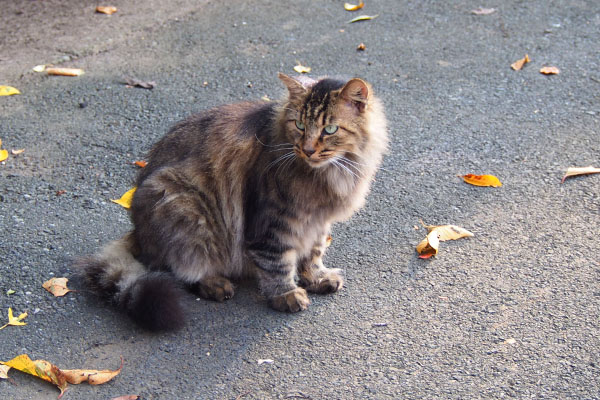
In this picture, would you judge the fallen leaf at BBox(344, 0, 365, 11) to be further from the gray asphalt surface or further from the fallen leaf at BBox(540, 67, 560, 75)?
the fallen leaf at BBox(540, 67, 560, 75)

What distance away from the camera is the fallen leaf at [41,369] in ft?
9.40

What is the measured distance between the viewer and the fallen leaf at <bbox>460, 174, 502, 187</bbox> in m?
4.39

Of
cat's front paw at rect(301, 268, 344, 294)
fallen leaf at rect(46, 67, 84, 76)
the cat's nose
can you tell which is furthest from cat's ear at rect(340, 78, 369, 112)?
fallen leaf at rect(46, 67, 84, 76)

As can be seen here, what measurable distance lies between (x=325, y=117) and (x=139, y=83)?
9.05 ft

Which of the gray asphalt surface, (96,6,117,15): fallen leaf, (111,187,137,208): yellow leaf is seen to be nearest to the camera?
the gray asphalt surface

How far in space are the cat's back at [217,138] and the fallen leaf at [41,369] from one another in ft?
3.55

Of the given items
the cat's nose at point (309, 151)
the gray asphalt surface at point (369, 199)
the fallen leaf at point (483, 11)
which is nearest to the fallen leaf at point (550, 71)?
the gray asphalt surface at point (369, 199)

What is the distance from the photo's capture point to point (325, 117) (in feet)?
10.2

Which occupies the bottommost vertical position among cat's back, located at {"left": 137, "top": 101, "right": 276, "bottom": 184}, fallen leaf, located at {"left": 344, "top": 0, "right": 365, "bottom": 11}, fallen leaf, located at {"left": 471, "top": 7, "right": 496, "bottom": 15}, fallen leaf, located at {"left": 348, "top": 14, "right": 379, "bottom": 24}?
fallen leaf, located at {"left": 471, "top": 7, "right": 496, "bottom": 15}

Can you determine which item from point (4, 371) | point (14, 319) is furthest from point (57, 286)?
point (4, 371)

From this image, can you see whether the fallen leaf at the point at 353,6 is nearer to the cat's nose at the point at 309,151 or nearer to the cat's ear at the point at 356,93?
the cat's ear at the point at 356,93

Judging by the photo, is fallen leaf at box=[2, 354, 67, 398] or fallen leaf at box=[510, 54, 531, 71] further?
fallen leaf at box=[510, 54, 531, 71]

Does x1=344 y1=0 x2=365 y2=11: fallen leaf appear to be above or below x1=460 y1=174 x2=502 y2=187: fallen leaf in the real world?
above

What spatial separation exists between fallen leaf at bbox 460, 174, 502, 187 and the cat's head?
144cm
